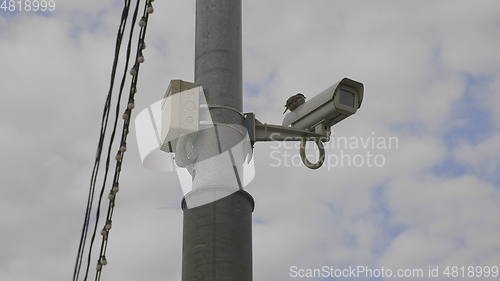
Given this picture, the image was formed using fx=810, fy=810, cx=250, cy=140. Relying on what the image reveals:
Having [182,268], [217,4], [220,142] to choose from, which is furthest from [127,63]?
[182,268]

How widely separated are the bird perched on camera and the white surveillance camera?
0.09m

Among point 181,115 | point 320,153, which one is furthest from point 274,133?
point 181,115

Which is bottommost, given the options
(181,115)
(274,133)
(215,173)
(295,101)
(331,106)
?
(215,173)

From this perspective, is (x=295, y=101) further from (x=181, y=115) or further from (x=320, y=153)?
(x=181, y=115)

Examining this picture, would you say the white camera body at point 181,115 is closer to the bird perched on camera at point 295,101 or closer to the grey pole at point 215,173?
the grey pole at point 215,173

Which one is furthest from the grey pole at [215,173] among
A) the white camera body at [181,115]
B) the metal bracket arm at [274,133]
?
the metal bracket arm at [274,133]

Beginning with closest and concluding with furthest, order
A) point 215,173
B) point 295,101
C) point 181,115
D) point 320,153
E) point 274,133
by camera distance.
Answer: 1. point 215,173
2. point 181,115
3. point 274,133
4. point 320,153
5. point 295,101

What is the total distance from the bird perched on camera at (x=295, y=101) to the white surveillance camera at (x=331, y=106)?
9cm

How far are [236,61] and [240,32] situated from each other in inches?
11.8

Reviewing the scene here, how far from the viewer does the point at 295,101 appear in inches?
245

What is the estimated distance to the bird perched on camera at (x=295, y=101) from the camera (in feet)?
20.4

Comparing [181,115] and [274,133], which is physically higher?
[274,133]

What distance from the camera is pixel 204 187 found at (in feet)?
16.2

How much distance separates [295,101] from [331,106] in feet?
1.42
